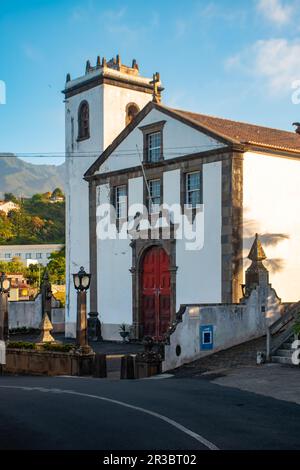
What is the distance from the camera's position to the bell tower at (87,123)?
1341 inches

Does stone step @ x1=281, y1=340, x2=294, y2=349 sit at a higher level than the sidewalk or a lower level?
higher

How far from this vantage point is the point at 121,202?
3147cm

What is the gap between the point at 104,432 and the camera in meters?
9.84

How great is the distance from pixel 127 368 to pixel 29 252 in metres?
125

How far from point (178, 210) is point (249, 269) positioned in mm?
4804

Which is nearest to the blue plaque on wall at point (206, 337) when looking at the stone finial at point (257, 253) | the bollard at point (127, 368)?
the bollard at point (127, 368)

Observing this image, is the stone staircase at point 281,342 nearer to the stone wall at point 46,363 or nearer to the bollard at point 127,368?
the bollard at point 127,368

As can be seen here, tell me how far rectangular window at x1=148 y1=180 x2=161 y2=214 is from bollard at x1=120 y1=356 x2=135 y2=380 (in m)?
10.4

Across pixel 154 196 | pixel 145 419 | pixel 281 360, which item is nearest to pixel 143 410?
pixel 145 419

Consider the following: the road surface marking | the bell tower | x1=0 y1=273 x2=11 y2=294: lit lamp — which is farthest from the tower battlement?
the road surface marking

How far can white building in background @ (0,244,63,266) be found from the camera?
462ft

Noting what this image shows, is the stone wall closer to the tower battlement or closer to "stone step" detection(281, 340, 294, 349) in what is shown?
"stone step" detection(281, 340, 294, 349)

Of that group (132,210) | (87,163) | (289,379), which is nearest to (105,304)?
(132,210)
